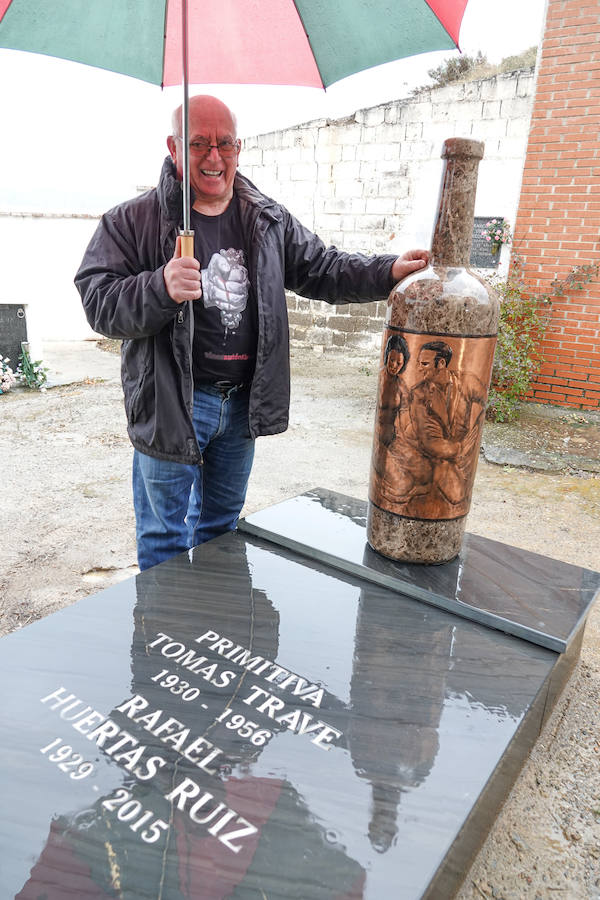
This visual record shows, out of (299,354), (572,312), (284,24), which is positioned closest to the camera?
(284,24)

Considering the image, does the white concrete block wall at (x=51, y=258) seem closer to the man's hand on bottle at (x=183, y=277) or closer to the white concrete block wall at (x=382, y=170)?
the white concrete block wall at (x=382, y=170)

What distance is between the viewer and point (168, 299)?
1.65m

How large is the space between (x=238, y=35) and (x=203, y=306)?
93 centimetres

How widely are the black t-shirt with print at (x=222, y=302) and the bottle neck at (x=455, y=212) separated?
2.25ft

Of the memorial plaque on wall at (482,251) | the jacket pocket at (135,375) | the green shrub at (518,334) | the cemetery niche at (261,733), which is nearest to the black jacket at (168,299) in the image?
the jacket pocket at (135,375)

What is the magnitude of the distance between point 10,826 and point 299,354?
25.7 ft

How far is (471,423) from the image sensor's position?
5.11ft

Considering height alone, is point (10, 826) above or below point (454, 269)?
below

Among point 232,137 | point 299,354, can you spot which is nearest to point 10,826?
point 232,137

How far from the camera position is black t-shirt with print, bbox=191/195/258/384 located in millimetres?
1928

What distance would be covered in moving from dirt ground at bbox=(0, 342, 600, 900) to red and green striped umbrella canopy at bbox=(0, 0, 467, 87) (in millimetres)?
2080

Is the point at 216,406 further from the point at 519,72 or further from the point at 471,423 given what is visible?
the point at 519,72

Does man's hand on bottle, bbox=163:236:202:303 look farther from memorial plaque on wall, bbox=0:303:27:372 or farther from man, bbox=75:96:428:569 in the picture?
memorial plaque on wall, bbox=0:303:27:372

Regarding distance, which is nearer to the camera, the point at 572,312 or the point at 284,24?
the point at 284,24
